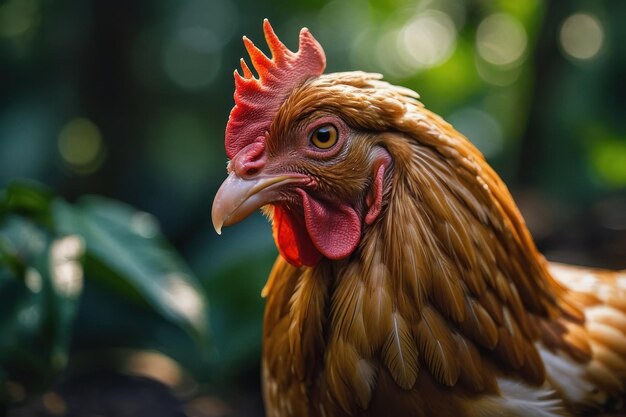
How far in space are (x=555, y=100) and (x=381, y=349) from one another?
436 cm

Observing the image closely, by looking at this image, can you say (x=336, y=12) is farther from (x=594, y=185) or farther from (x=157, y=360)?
(x=157, y=360)

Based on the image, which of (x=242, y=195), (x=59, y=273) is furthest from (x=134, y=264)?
(x=242, y=195)

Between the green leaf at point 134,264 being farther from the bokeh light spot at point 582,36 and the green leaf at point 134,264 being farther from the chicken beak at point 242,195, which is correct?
Answer: the bokeh light spot at point 582,36

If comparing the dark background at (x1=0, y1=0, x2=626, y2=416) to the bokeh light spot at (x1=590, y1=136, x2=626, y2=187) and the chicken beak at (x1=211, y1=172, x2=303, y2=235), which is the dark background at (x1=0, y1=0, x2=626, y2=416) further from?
the chicken beak at (x1=211, y1=172, x2=303, y2=235)

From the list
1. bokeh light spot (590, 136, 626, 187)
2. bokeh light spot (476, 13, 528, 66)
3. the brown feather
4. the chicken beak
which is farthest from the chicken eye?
bokeh light spot (476, 13, 528, 66)

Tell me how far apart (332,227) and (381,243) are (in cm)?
14

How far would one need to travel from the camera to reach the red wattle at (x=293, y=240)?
2170 mm

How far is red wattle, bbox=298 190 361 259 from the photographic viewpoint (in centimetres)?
208

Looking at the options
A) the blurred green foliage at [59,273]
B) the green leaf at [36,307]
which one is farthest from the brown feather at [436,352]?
the green leaf at [36,307]

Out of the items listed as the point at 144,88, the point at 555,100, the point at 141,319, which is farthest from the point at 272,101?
the point at 555,100

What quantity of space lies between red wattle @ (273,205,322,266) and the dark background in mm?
2534

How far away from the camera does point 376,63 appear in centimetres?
633

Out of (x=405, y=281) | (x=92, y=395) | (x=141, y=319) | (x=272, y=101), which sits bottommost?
(x=92, y=395)

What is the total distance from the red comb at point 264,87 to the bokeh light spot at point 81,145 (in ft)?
Answer: 12.0
